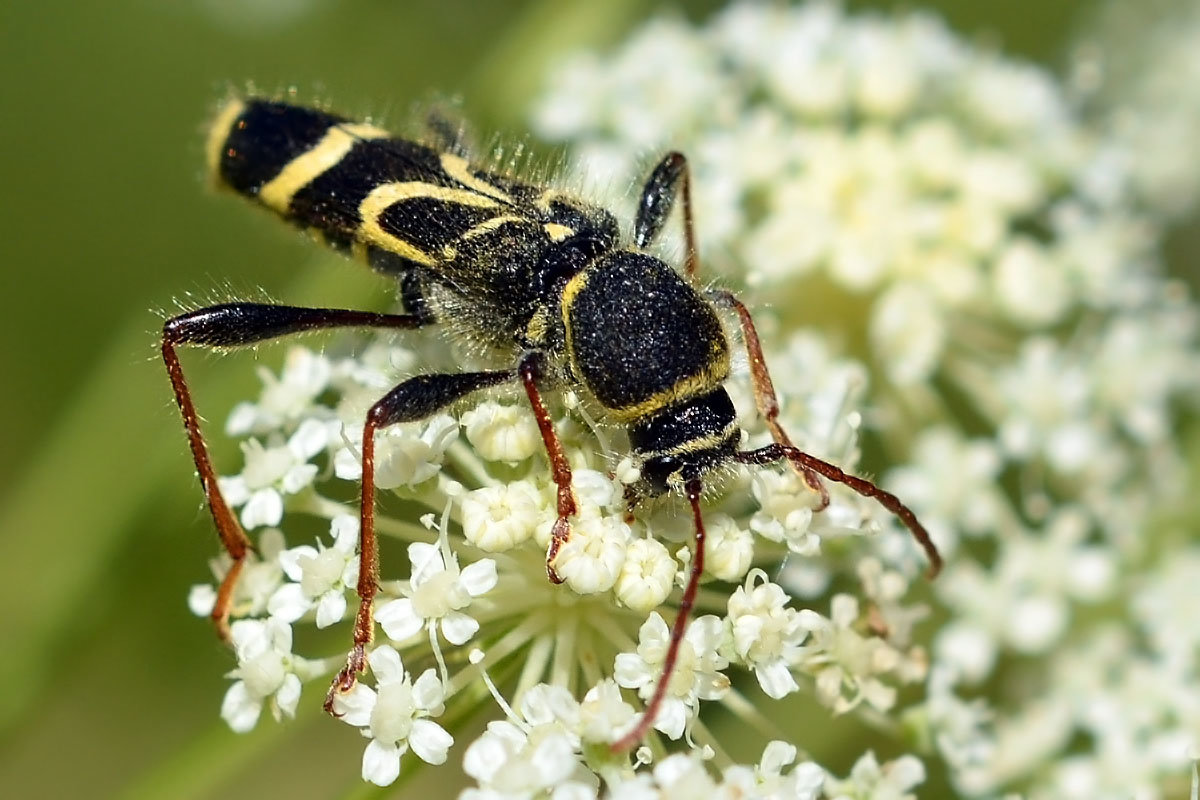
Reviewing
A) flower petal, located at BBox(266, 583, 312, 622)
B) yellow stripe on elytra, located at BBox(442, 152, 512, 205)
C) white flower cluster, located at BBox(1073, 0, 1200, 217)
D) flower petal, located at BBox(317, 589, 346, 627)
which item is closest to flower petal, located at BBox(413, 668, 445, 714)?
flower petal, located at BBox(317, 589, 346, 627)

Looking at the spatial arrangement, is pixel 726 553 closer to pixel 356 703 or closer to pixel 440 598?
pixel 440 598

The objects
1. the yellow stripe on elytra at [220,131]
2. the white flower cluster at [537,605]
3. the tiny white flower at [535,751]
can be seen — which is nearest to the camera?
the tiny white flower at [535,751]

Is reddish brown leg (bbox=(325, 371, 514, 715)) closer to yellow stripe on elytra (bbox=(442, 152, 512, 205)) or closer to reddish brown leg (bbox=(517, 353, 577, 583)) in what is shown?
reddish brown leg (bbox=(517, 353, 577, 583))

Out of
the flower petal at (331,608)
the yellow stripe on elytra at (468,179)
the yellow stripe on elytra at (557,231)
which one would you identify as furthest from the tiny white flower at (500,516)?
the yellow stripe on elytra at (468,179)

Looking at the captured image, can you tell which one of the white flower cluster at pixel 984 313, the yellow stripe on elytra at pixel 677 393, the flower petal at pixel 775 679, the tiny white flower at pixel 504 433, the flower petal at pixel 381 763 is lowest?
the flower petal at pixel 381 763

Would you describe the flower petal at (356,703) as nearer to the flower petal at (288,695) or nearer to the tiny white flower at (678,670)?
the flower petal at (288,695)

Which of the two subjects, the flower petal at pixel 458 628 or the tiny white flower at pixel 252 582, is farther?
the tiny white flower at pixel 252 582

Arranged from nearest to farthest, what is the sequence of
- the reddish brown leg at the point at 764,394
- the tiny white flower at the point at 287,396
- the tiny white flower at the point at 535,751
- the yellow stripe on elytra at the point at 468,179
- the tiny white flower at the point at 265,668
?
the tiny white flower at the point at 535,751 < the tiny white flower at the point at 265,668 < the reddish brown leg at the point at 764,394 < the tiny white flower at the point at 287,396 < the yellow stripe on elytra at the point at 468,179
